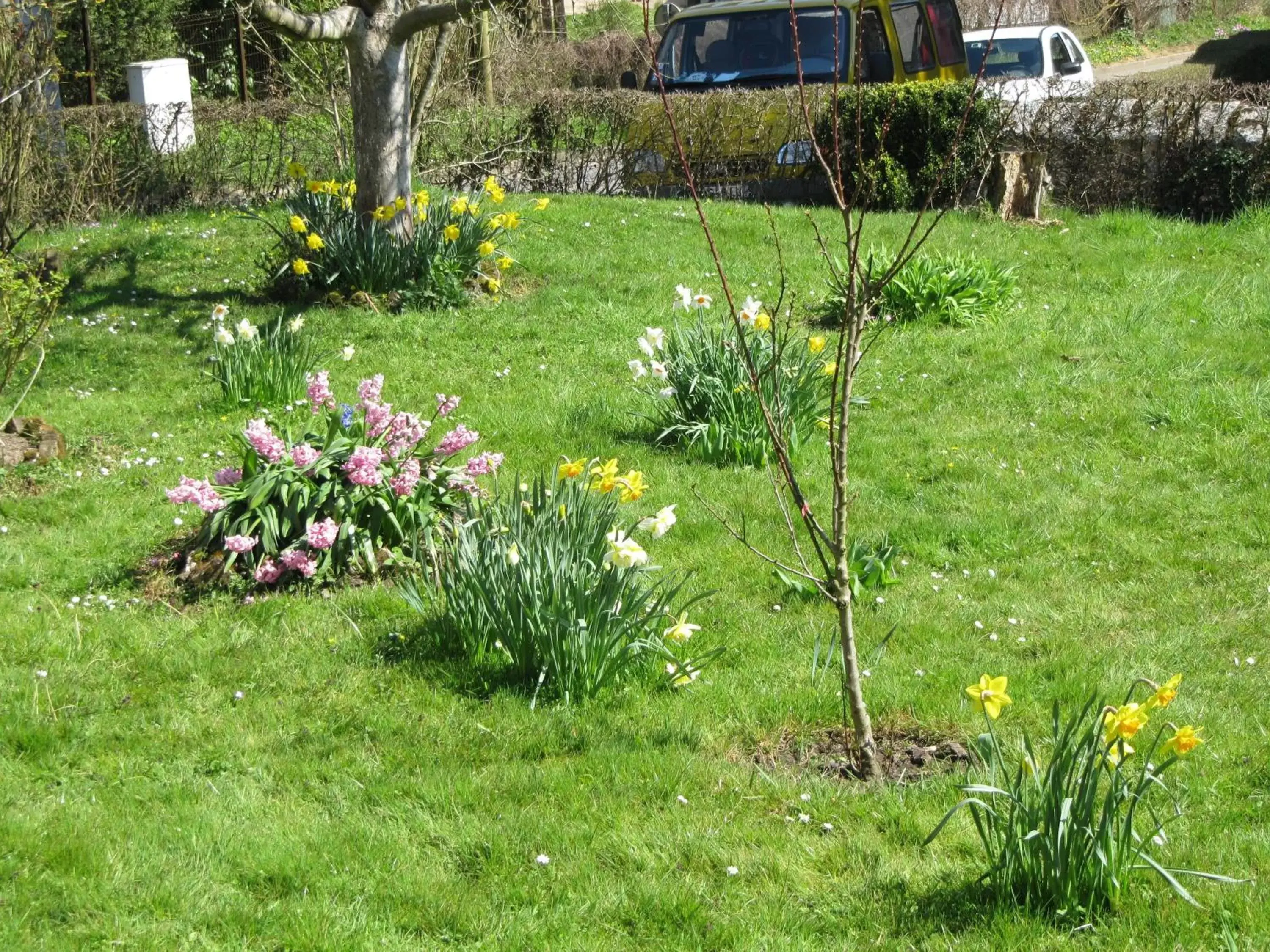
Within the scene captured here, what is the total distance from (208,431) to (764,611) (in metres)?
3.55

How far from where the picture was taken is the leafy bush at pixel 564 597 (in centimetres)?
426

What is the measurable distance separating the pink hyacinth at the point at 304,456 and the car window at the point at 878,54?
9.66 m

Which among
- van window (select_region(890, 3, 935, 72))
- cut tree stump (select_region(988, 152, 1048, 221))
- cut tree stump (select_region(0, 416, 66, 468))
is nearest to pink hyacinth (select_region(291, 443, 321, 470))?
cut tree stump (select_region(0, 416, 66, 468))

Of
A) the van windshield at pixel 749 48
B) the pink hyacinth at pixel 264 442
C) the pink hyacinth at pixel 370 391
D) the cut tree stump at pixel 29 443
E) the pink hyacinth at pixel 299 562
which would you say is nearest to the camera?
the pink hyacinth at pixel 299 562

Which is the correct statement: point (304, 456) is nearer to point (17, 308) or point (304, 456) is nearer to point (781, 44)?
point (17, 308)

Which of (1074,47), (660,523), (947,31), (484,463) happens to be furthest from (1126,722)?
(1074,47)

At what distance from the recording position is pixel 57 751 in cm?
407

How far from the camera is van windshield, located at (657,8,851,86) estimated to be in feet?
41.9

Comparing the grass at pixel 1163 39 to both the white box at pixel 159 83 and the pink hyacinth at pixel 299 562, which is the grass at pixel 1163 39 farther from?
the pink hyacinth at pixel 299 562

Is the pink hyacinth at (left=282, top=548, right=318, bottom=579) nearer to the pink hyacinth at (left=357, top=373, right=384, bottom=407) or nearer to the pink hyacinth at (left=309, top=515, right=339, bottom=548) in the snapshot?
the pink hyacinth at (left=309, top=515, right=339, bottom=548)

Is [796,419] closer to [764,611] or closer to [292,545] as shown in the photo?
[764,611]

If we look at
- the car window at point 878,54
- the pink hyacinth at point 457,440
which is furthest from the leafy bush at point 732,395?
the car window at point 878,54

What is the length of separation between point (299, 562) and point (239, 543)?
24 centimetres

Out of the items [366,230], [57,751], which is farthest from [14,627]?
[366,230]
